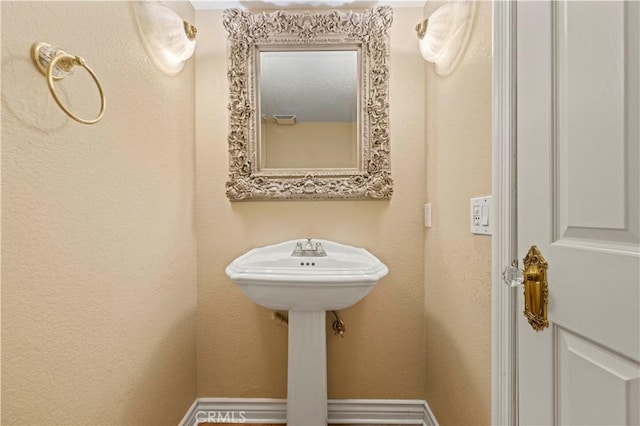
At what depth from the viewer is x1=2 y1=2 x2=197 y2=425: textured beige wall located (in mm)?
633

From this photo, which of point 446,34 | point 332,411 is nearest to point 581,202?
point 446,34

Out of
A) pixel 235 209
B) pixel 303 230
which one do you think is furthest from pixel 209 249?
pixel 303 230

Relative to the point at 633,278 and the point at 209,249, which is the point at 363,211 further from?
the point at 633,278

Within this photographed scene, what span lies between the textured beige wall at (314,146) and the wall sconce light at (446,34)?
1.46 ft

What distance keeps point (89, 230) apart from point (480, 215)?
1126mm

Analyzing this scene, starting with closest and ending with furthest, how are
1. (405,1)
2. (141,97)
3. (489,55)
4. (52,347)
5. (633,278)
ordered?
(633,278) → (52,347) → (489,55) → (141,97) → (405,1)

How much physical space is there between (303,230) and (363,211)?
31cm

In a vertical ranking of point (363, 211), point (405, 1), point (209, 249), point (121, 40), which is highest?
point (405, 1)

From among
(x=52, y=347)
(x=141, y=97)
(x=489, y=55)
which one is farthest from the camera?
(x=141, y=97)

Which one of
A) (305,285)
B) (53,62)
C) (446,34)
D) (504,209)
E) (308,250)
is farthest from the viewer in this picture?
(308,250)

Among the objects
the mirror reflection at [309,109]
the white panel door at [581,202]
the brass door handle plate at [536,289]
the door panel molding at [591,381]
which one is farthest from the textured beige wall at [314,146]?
the door panel molding at [591,381]

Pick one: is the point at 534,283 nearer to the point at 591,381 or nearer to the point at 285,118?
the point at 591,381

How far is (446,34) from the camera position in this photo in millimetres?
1152

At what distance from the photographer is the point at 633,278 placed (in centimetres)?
47
